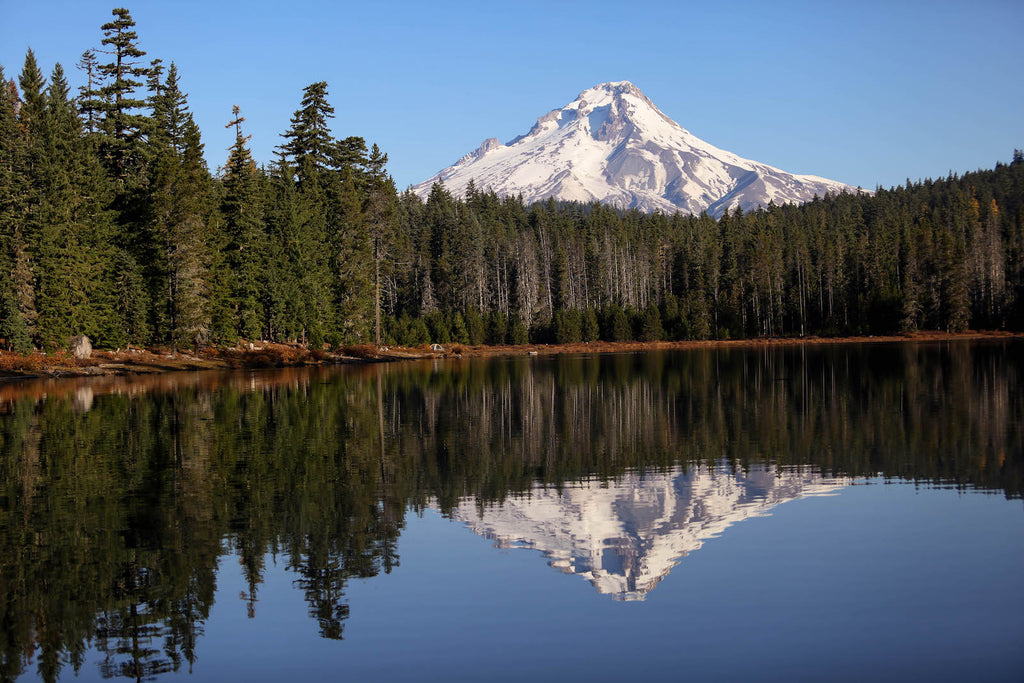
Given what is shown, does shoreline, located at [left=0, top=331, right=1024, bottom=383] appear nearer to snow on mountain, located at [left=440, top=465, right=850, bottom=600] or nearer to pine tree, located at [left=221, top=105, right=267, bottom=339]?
pine tree, located at [left=221, top=105, right=267, bottom=339]

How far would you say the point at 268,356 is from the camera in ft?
230

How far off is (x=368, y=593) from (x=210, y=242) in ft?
212

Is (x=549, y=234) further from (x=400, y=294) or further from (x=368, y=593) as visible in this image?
(x=368, y=593)

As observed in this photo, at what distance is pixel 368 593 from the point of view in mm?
11070

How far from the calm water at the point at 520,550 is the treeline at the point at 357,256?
36.3 m

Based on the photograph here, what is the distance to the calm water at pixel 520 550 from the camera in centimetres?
904

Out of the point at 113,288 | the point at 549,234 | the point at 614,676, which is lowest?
the point at 614,676

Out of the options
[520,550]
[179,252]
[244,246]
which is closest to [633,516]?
[520,550]

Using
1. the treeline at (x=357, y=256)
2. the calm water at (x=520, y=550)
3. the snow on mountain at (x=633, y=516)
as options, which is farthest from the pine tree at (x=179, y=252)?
the snow on mountain at (x=633, y=516)

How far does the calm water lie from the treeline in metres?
36.3

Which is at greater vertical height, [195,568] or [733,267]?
[733,267]

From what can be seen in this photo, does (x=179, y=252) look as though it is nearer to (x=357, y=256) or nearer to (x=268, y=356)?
(x=268, y=356)

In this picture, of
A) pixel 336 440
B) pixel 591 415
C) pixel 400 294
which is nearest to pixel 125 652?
pixel 336 440

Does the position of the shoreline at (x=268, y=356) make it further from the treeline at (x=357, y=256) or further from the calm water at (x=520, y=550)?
the calm water at (x=520, y=550)
